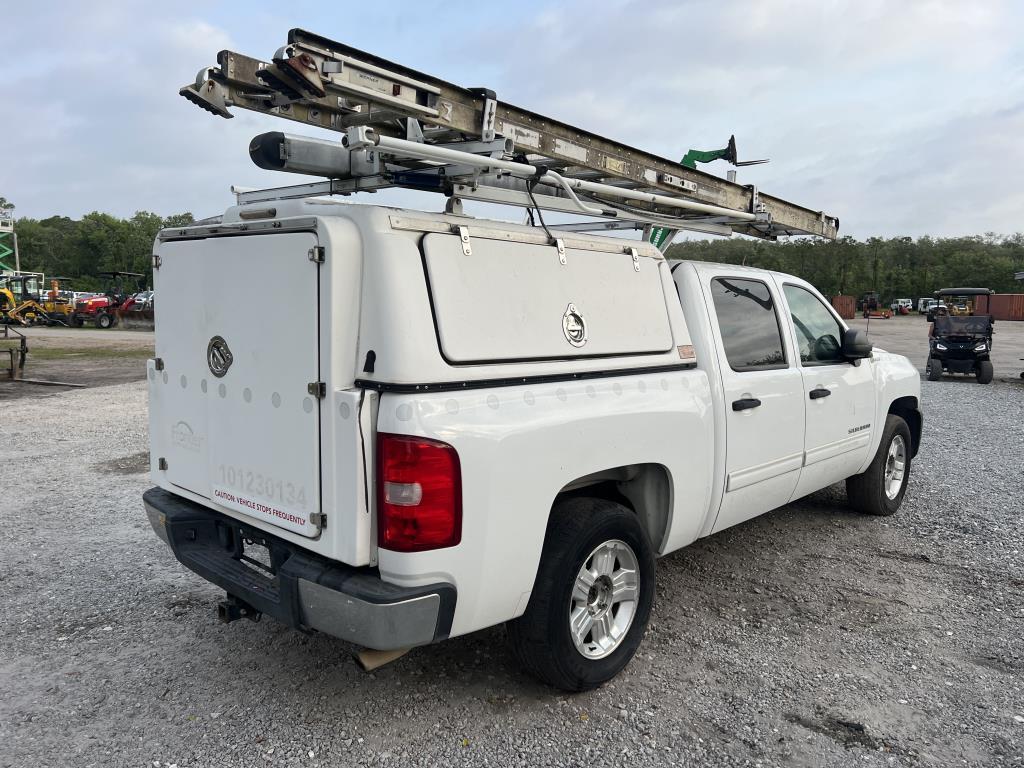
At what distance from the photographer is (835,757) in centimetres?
290

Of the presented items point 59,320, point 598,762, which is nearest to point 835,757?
point 598,762

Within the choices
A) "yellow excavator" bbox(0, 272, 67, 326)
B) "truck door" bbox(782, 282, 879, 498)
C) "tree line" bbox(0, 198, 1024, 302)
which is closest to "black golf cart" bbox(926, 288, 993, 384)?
"truck door" bbox(782, 282, 879, 498)

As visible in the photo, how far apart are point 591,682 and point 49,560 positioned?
12.2 ft

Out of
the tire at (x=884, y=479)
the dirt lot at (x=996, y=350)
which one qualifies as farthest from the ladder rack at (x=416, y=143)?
the dirt lot at (x=996, y=350)

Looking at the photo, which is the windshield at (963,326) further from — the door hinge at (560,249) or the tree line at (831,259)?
the tree line at (831,259)

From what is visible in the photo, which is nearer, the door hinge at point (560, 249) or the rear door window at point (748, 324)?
the door hinge at point (560, 249)

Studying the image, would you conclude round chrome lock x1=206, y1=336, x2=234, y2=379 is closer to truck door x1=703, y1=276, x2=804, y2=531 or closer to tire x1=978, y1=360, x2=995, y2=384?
truck door x1=703, y1=276, x2=804, y2=531

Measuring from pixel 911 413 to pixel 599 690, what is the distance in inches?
172

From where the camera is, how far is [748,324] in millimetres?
4363

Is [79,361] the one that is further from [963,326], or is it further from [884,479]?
[963,326]

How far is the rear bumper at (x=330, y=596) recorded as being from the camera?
2.62 meters

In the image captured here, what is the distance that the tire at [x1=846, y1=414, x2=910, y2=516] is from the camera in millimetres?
5754

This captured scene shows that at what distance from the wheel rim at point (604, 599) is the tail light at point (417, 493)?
2.59ft

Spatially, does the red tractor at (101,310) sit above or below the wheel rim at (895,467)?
above
